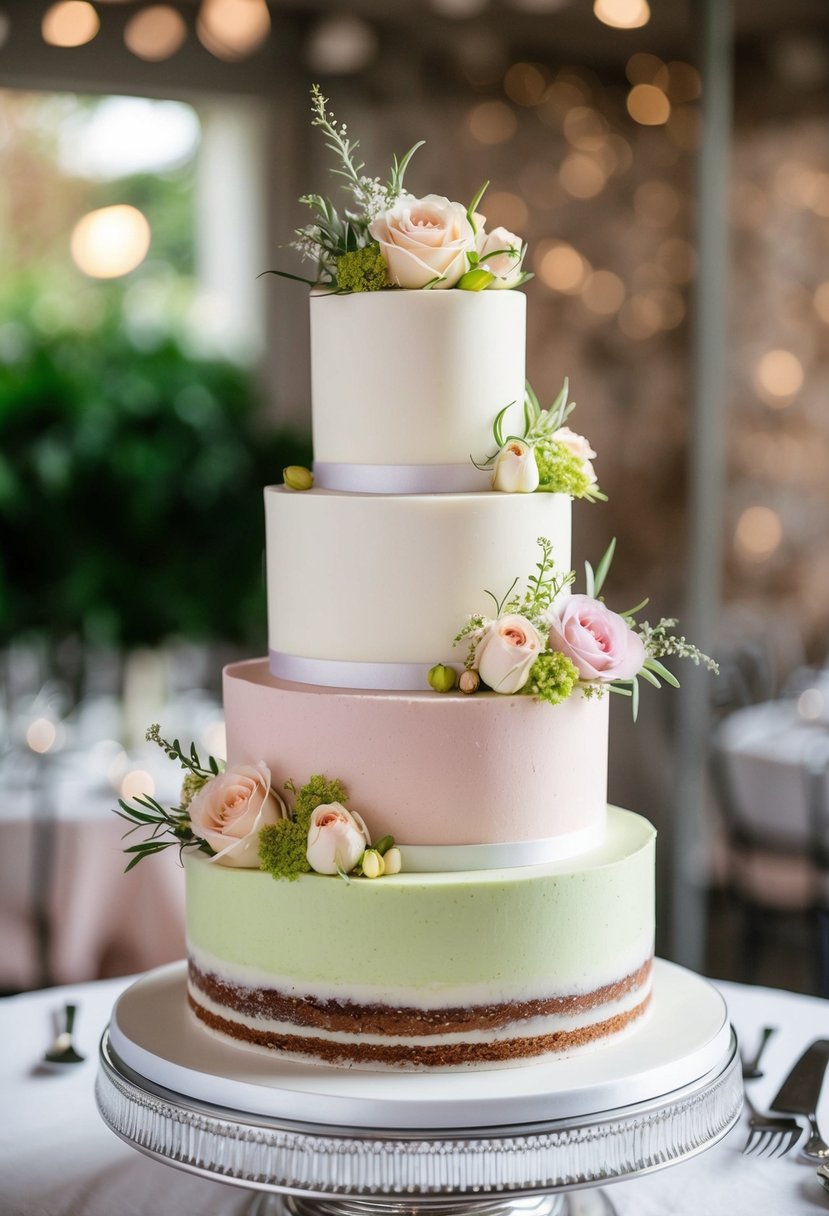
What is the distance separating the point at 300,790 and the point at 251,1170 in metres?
0.49

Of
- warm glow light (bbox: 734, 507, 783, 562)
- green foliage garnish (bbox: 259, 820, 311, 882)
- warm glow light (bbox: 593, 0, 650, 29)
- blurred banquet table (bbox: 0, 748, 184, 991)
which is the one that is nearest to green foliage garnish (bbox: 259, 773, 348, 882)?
green foliage garnish (bbox: 259, 820, 311, 882)

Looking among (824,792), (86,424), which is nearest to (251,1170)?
(824,792)

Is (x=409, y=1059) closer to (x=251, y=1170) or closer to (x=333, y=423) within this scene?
(x=251, y=1170)

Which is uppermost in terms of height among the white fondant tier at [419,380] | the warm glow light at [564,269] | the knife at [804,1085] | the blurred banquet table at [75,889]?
the warm glow light at [564,269]

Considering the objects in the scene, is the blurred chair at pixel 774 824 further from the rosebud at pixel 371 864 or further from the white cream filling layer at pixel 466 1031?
the rosebud at pixel 371 864

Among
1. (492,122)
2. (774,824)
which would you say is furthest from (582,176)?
(774,824)

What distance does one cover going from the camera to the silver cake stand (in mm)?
1666

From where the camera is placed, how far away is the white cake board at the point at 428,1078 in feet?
5.63

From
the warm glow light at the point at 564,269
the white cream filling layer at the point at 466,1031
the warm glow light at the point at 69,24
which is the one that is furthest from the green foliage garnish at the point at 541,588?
the warm glow light at the point at 69,24

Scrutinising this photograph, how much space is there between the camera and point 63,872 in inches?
179

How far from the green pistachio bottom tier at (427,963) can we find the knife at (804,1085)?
1.02ft

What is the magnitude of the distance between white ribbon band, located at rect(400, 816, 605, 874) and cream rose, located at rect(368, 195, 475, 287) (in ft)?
2.53

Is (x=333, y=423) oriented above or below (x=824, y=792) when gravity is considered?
above

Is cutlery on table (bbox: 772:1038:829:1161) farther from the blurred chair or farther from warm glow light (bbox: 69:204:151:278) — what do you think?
warm glow light (bbox: 69:204:151:278)
